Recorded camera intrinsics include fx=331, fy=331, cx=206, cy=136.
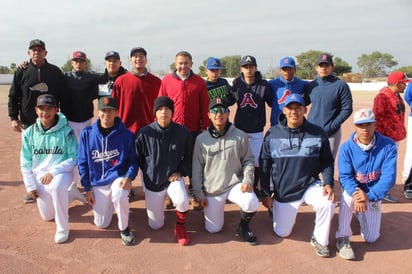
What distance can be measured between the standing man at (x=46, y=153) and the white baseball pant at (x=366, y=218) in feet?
11.1

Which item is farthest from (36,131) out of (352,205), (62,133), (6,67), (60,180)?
(6,67)

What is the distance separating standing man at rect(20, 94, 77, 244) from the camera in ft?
13.9

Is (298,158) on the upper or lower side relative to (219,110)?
lower

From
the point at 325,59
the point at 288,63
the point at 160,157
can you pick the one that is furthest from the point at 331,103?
the point at 160,157

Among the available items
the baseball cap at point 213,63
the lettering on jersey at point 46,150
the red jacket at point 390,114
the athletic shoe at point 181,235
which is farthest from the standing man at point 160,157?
the red jacket at point 390,114

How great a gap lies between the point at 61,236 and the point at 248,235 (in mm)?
2251

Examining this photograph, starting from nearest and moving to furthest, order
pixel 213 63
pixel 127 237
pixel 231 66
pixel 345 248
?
pixel 345 248
pixel 127 237
pixel 213 63
pixel 231 66

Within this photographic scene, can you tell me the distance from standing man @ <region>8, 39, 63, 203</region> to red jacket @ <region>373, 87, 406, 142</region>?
5169mm

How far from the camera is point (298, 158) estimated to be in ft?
13.3

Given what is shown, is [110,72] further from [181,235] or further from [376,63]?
[376,63]

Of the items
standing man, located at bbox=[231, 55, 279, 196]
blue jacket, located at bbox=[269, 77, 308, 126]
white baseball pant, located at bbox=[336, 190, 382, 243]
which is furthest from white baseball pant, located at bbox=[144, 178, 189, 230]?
blue jacket, located at bbox=[269, 77, 308, 126]

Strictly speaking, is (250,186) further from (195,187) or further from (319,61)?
(319,61)

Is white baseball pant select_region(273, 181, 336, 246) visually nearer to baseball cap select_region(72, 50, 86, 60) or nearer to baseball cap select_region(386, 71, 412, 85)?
baseball cap select_region(386, 71, 412, 85)

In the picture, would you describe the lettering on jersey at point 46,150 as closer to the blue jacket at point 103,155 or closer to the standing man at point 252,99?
the blue jacket at point 103,155
